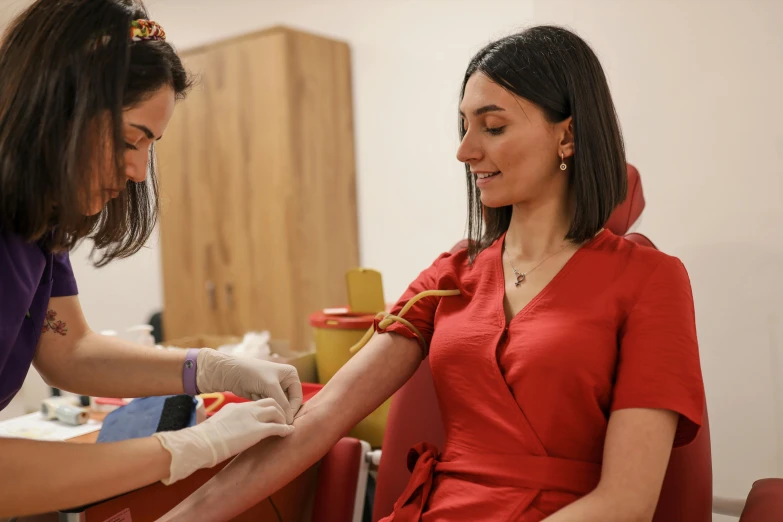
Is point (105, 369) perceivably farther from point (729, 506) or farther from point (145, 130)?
point (729, 506)

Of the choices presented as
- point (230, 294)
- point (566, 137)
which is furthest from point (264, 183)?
point (566, 137)

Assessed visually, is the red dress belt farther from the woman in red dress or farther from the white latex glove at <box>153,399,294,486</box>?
the white latex glove at <box>153,399,294,486</box>

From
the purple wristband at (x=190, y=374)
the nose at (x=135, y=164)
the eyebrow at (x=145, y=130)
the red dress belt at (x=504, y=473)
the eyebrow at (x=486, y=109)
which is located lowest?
the red dress belt at (x=504, y=473)

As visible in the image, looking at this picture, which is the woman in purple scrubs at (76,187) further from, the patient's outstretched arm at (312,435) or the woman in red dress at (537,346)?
the woman in red dress at (537,346)

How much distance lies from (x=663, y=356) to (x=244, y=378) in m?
0.78

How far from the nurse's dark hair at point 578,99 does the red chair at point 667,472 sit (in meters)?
0.24

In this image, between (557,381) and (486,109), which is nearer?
(557,381)

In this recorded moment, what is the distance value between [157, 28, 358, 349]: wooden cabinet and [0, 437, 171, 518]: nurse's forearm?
6.76 ft

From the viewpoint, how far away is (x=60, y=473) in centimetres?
95

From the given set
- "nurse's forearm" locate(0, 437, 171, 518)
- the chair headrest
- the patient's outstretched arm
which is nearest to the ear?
the chair headrest

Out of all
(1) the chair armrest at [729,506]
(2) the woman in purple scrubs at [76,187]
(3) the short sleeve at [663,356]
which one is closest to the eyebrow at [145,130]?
(2) the woman in purple scrubs at [76,187]

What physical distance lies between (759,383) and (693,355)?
44.7 inches

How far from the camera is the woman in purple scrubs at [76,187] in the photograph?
95cm

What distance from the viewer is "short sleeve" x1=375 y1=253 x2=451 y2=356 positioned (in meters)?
1.40
